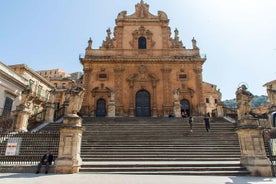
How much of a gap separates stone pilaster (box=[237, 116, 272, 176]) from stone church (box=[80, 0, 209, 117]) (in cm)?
1475

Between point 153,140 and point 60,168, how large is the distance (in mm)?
5974

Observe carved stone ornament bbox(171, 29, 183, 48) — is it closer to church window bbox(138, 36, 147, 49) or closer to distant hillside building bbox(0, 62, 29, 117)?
church window bbox(138, 36, 147, 49)

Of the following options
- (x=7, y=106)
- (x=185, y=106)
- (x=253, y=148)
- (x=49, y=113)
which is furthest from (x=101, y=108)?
(x=253, y=148)

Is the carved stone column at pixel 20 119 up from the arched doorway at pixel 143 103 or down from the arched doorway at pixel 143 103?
down

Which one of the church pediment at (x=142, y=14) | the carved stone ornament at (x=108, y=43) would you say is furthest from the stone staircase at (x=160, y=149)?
the church pediment at (x=142, y=14)

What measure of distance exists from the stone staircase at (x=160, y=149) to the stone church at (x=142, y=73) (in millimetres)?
8470

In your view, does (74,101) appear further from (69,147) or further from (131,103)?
(131,103)

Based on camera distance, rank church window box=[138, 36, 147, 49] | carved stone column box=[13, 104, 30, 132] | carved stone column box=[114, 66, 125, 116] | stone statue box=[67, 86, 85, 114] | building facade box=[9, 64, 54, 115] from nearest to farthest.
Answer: stone statue box=[67, 86, 85, 114] < carved stone column box=[13, 104, 30, 132] < carved stone column box=[114, 66, 125, 116] < church window box=[138, 36, 147, 49] < building facade box=[9, 64, 54, 115]

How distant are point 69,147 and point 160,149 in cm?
503

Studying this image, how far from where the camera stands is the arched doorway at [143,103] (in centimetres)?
2525

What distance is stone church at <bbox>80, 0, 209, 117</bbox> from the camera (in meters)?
25.1

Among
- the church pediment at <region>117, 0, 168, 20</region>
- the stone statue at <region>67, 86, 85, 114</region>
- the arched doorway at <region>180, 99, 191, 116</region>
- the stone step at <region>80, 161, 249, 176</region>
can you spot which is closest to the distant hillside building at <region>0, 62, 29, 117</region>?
the church pediment at <region>117, 0, 168, 20</region>

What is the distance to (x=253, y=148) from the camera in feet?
28.2

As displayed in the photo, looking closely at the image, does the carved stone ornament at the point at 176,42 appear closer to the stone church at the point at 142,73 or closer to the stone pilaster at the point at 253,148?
the stone church at the point at 142,73
